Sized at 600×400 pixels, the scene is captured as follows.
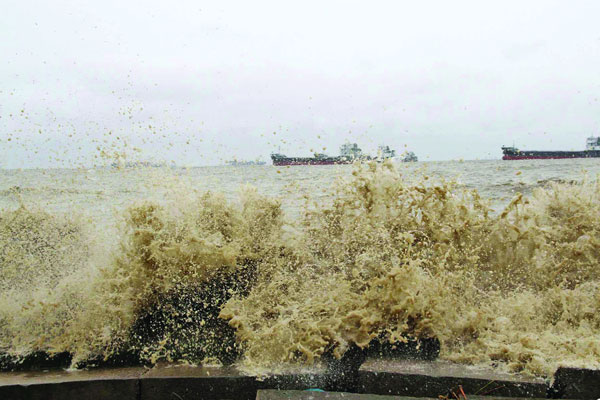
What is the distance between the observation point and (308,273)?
155 inches

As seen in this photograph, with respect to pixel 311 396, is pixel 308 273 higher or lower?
higher

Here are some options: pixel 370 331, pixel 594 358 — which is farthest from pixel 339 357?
pixel 594 358

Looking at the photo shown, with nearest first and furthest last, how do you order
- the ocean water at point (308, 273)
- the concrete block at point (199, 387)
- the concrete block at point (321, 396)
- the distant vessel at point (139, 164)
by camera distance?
1. the concrete block at point (321, 396)
2. the concrete block at point (199, 387)
3. the ocean water at point (308, 273)
4. the distant vessel at point (139, 164)

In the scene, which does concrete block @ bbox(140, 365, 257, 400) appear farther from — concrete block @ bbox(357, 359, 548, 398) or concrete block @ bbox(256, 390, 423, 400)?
concrete block @ bbox(357, 359, 548, 398)

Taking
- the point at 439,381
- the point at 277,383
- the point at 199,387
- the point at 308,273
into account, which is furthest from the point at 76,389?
the point at 439,381

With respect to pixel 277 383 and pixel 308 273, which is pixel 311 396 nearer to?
pixel 277 383

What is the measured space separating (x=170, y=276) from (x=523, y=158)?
4239 centimetres

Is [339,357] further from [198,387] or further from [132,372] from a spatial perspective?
[132,372]

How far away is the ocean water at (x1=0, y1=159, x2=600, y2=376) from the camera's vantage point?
10.4 feet

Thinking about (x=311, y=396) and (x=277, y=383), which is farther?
(x=277, y=383)

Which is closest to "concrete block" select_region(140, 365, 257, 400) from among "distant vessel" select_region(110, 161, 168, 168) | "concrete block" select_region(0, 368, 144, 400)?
"concrete block" select_region(0, 368, 144, 400)

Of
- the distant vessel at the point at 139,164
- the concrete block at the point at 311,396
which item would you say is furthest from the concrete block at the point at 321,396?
the distant vessel at the point at 139,164

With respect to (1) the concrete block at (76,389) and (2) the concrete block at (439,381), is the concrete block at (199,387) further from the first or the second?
(2) the concrete block at (439,381)

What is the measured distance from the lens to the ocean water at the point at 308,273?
3.16 meters
